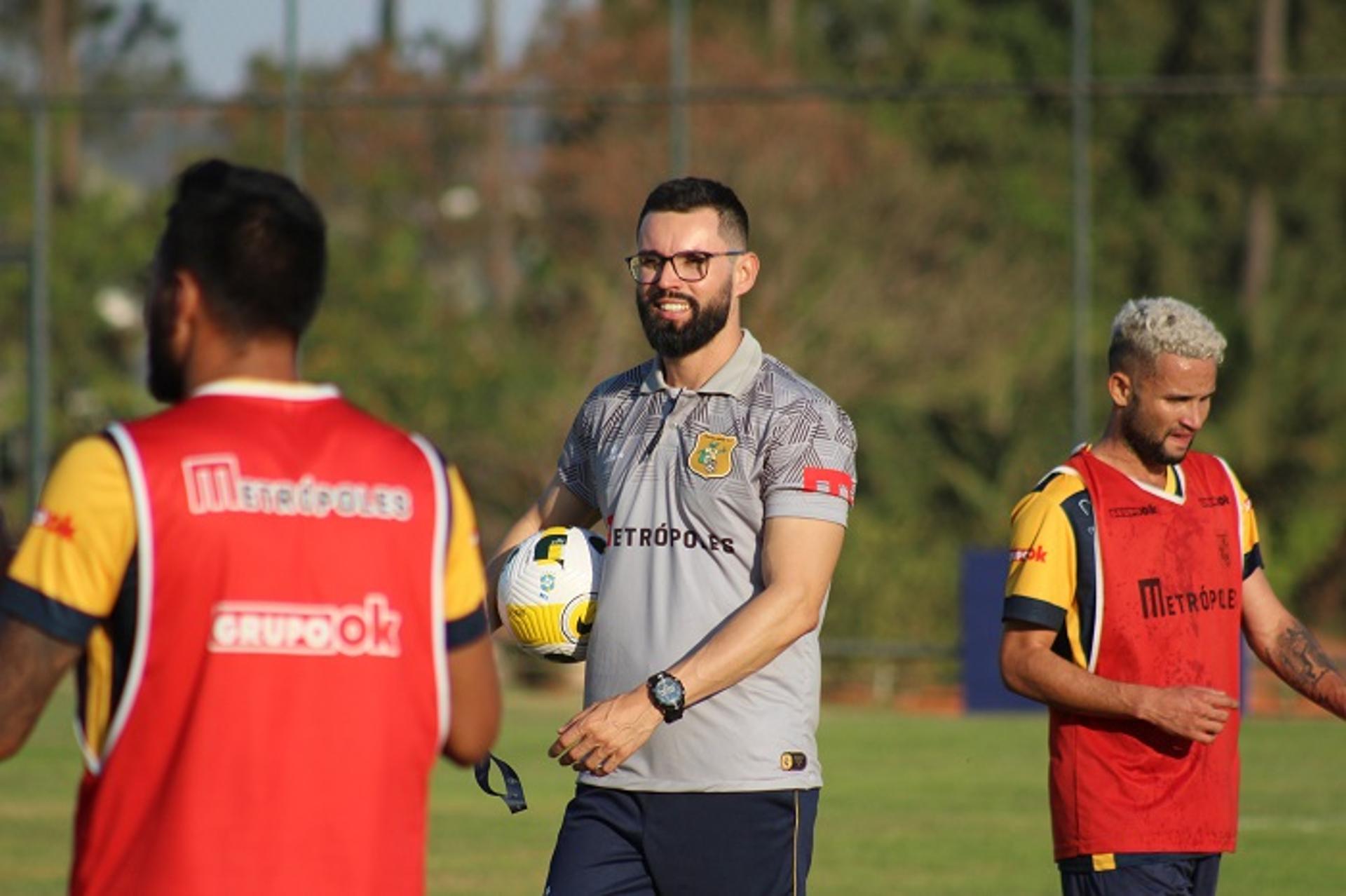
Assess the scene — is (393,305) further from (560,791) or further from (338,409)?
(338,409)

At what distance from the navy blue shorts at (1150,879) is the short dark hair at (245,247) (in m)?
2.94

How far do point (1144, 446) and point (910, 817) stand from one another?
8026 millimetres

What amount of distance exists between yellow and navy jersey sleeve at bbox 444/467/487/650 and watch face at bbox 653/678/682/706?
1.47 meters

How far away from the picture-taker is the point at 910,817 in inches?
539

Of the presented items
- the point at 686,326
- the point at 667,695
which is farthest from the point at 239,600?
the point at 686,326

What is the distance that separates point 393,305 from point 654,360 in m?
22.8

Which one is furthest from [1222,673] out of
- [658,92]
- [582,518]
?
[658,92]

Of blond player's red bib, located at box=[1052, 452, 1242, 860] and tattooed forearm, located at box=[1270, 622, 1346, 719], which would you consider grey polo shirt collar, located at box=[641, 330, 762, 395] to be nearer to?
blond player's red bib, located at box=[1052, 452, 1242, 860]

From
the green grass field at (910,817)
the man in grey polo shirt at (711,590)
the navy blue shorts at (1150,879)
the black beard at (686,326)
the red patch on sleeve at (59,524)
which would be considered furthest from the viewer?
the green grass field at (910,817)

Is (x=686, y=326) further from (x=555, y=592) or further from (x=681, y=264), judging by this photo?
(x=555, y=592)

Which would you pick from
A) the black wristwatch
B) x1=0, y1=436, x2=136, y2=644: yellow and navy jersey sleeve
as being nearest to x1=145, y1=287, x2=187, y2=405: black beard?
x1=0, y1=436, x2=136, y2=644: yellow and navy jersey sleeve

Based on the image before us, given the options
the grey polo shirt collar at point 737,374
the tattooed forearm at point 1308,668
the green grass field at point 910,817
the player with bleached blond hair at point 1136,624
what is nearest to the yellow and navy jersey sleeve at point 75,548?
the grey polo shirt collar at point 737,374

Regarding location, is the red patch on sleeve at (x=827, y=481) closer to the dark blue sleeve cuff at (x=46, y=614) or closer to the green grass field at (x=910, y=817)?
the dark blue sleeve cuff at (x=46, y=614)

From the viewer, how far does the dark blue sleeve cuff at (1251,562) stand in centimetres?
618
